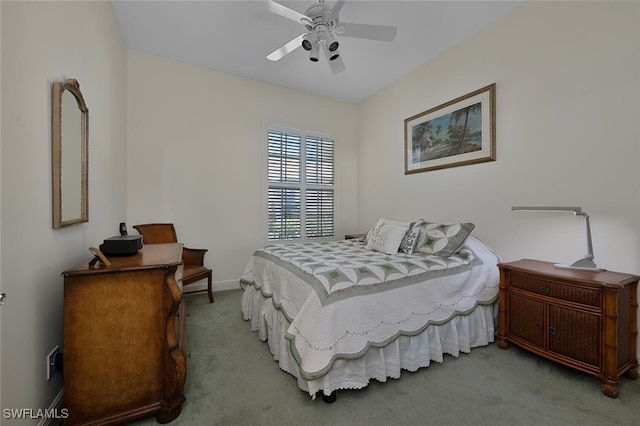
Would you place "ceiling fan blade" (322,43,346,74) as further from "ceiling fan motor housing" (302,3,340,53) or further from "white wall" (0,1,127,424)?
"white wall" (0,1,127,424)

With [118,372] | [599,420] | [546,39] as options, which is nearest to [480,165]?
Answer: [546,39]

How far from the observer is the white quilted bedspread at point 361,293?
161 cm

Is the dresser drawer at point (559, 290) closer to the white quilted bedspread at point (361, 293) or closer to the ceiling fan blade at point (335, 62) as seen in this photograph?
the white quilted bedspread at point (361, 293)

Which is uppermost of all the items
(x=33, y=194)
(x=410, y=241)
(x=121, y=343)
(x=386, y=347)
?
(x=33, y=194)

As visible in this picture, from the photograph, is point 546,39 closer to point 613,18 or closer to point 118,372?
point 613,18

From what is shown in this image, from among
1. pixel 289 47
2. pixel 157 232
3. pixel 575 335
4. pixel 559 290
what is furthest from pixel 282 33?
pixel 575 335

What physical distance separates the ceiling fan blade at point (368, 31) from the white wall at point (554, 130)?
127 cm

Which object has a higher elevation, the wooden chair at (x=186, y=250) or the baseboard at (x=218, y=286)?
the wooden chair at (x=186, y=250)

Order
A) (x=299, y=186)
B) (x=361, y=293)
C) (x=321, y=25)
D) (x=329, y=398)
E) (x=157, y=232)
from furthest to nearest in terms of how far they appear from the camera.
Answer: (x=299, y=186) → (x=157, y=232) → (x=321, y=25) → (x=361, y=293) → (x=329, y=398)

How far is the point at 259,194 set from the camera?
4.05 metres

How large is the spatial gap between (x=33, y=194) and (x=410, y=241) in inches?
105

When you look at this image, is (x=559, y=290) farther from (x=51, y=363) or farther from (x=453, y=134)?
(x=51, y=363)

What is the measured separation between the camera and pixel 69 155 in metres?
1.62

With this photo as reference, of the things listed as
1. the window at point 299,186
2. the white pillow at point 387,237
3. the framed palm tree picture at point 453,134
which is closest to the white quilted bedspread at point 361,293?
the white pillow at point 387,237
